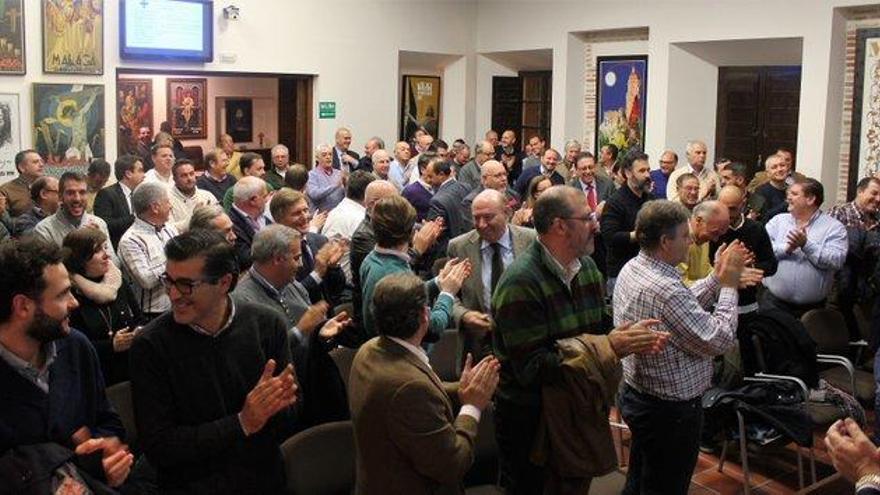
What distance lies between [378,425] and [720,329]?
1.56 meters

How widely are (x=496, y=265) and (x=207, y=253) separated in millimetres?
2195

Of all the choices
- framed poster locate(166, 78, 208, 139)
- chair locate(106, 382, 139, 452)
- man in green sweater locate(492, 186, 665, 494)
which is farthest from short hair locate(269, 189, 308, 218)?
framed poster locate(166, 78, 208, 139)

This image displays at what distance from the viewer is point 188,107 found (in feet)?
46.2

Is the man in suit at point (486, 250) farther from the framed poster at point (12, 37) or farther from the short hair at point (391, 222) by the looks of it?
the framed poster at point (12, 37)

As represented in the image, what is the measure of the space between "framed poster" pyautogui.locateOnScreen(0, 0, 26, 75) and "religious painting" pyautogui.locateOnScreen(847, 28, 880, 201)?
954 cm

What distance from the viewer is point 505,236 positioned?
4805mm

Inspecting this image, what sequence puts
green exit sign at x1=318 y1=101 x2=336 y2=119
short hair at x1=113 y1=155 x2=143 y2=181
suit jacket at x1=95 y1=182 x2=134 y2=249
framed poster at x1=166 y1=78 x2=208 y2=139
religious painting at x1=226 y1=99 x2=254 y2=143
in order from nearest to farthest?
suit jacket at x1=95 y1=182 x2=134 y2=249, short hair at x1=113 y1=155 x2=143 y2=181, green exit sign at x1=318 y1=101 x2=336 y2=119, framed poster at x1=166 y1=78 x2=208 y2=139, religious painting at x1=226 y1=99 x2=254 y2=143

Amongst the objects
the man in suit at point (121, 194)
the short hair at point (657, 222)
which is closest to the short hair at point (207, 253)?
the short hair at point (657, 222)

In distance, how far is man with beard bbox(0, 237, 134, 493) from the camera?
7.88 feet

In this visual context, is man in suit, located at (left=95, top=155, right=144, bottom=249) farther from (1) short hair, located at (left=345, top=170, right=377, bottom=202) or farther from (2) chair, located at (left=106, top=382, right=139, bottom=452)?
(2) chair, located at (left=106, top=382, right=139, bottom=452)

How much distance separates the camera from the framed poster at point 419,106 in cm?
1485

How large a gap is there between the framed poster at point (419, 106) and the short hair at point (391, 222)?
10.7 m

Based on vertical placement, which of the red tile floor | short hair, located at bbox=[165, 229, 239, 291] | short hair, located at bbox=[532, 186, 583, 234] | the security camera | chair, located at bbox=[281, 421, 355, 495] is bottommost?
the red tile floor

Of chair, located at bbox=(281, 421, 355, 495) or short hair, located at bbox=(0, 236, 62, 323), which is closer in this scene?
short hair, located at bbox=(0, 236, 62, 323)
